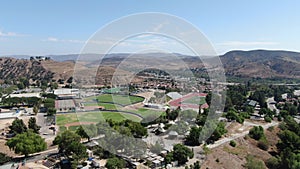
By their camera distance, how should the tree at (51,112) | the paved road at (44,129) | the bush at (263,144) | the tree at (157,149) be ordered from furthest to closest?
the tree at (51,112), the paved road at (44,129), the bush at (263,144), the tree at (157,149)

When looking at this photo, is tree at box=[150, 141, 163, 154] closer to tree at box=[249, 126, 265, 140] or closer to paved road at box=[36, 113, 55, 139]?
tree at box=[249, 126, 265, 140]

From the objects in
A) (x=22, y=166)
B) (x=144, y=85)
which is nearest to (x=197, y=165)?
(x=22, y=166)

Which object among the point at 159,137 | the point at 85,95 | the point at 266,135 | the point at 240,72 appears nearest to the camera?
the point at 159,137

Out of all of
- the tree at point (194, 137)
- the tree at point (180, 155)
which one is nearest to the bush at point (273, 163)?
the tree at point (194, 137)

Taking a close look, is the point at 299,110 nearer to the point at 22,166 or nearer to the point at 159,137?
the point at 159,137

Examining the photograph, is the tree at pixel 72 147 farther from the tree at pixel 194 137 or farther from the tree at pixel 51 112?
the tree at pixel 51 112

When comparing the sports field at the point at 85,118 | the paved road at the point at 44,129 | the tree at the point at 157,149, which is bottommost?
the paved road at the point at 44,129

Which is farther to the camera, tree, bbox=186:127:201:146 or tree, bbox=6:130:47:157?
tree, bbox=186:127:201:146

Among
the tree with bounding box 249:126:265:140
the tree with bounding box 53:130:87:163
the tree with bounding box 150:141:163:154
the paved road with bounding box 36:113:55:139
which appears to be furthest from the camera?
the paved road with bounding box 36:113:55:139

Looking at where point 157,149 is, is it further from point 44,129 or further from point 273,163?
point 44,129

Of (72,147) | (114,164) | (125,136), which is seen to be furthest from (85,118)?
(114,164)

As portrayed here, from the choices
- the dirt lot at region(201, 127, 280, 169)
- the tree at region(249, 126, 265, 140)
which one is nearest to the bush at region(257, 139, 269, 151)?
the dirt lot at region(201, 127, 280, 169)
